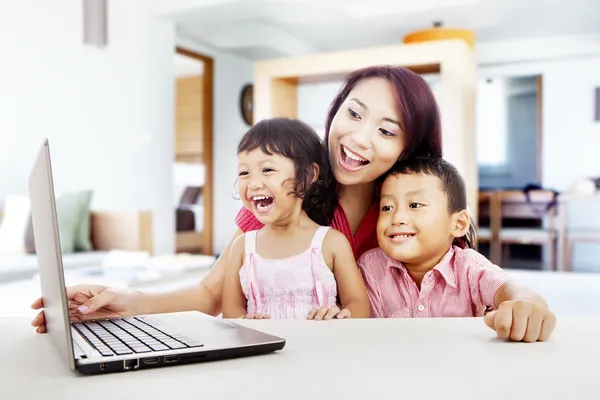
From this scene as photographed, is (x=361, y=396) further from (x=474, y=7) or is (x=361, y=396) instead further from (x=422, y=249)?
(x=474, y=7)

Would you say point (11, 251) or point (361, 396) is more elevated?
point (361, 396)

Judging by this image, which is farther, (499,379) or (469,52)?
(469,52)

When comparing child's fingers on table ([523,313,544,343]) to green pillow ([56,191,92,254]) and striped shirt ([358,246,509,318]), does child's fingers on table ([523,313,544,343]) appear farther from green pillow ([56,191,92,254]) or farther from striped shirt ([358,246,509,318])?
green pillow ([56,191,92,254])

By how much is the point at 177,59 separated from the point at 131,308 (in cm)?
779

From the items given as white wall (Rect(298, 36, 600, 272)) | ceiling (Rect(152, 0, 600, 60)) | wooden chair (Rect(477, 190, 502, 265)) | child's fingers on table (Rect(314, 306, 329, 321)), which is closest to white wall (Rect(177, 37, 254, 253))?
ceiling (Rect(152, 0, 600, 60))

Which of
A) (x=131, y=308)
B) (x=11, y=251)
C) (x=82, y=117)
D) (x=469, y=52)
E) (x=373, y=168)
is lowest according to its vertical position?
(x=11, y=251)

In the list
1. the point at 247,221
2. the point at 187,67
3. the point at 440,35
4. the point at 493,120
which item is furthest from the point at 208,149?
the point at 247,221

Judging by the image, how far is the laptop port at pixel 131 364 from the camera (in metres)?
0.54

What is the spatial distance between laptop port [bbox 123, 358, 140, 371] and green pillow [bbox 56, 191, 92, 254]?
11.8 ft

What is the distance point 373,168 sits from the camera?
3.66 ft

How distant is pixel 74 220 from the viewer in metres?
3.99

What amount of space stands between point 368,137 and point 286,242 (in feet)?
0.76

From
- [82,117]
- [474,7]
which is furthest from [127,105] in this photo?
[474,7]

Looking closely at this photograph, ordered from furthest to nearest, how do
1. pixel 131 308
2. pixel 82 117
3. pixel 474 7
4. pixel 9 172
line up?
1. pixel 474 7
2. pixel 82 117
3. pixel 9 172
4. pixel 131 308
